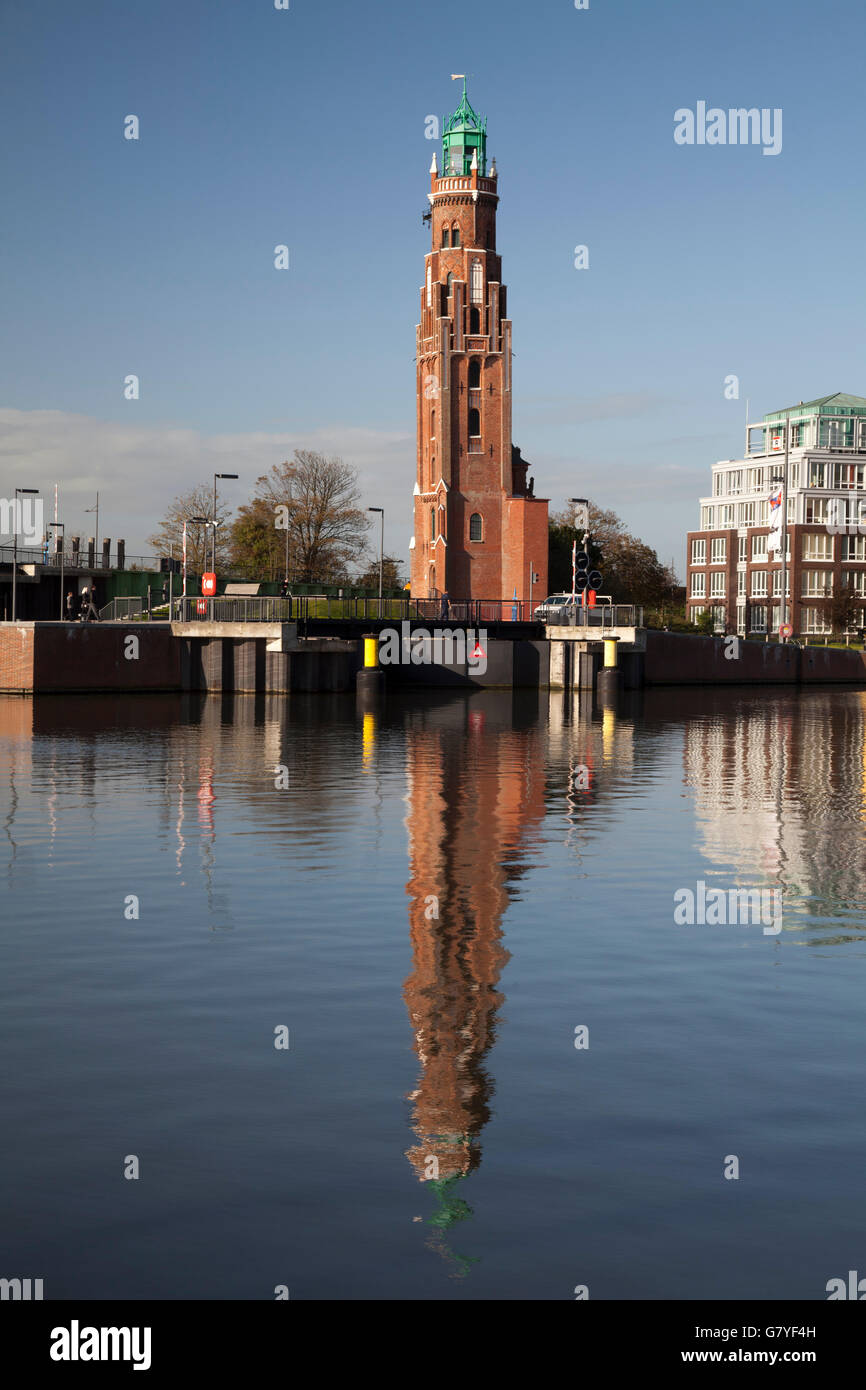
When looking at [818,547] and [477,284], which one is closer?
[477,284]

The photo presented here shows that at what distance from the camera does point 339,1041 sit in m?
11.5

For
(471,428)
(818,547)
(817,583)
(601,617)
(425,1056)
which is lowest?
(425,1056)

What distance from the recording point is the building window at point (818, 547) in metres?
139

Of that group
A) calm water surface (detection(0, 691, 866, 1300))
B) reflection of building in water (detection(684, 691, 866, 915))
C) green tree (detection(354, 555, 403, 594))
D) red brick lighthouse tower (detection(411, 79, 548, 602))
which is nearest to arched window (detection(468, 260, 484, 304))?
red brick lighthouse tower (detection(411, 79, 548, 602))

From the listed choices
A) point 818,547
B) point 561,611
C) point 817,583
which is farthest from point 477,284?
point 817,583

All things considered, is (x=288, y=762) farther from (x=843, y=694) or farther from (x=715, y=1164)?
(x=843, y=694)

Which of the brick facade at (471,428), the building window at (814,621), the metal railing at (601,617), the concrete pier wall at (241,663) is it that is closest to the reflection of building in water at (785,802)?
the concrete pier wall at (241,663)

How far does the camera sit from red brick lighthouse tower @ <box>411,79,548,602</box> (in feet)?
342

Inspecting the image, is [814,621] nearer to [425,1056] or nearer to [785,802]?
[785,802]

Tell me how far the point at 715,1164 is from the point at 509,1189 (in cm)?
135

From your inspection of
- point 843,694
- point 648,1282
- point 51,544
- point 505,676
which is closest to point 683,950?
point 648,1282

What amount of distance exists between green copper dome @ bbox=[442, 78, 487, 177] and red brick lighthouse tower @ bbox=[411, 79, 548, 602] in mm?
1322

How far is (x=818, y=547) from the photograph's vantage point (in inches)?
5477

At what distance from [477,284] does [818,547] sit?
49.5m
